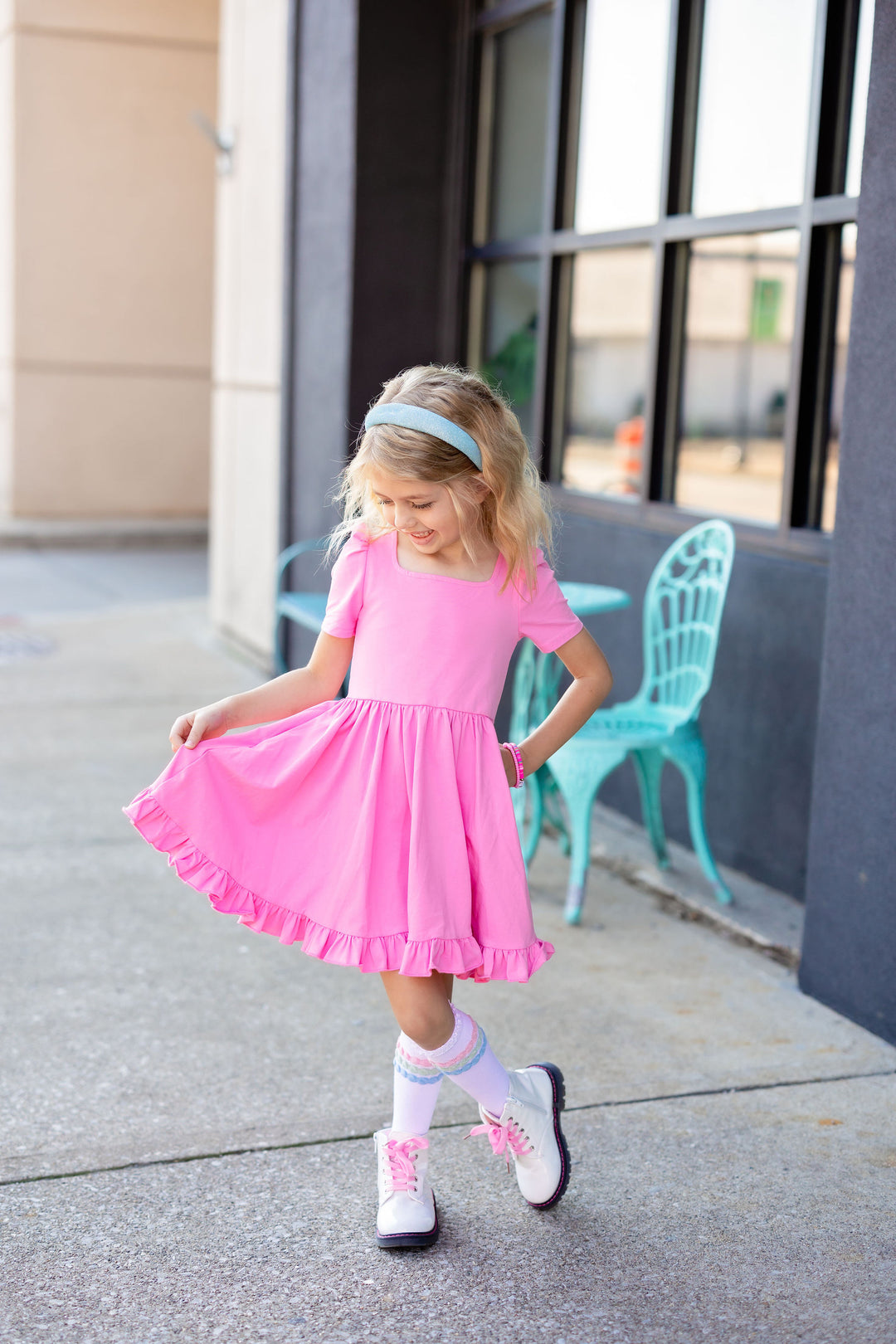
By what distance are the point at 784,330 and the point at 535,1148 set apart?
110 inches

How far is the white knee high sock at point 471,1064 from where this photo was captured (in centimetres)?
245

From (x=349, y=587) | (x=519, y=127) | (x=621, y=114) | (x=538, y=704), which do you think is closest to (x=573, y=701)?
(x=349, y=587)

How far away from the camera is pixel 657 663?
465 centimetres

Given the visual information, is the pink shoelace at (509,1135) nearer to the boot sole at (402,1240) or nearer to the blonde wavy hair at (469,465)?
the boot sole at (402,1240)

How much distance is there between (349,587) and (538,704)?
200cm

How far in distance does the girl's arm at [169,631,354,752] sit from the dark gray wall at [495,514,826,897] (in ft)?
6.45

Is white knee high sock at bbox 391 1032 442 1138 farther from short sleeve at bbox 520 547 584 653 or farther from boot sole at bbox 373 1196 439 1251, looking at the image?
short sleeve at bbox 520 547 584 653

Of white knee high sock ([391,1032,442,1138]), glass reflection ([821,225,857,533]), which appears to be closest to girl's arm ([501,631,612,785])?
white knee high sock ([391,1032,442,1138])

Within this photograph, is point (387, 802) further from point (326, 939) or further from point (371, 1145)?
point (371, 1145)

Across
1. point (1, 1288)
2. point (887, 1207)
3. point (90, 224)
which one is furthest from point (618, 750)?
point (90, 224)

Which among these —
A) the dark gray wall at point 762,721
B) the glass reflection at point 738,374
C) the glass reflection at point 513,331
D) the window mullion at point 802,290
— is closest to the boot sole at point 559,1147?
the dark gray wall at point 762,721

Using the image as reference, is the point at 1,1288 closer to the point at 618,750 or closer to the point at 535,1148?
the point at 535,1148

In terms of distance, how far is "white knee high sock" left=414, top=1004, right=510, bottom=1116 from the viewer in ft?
8.05

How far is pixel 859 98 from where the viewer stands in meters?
4.02
